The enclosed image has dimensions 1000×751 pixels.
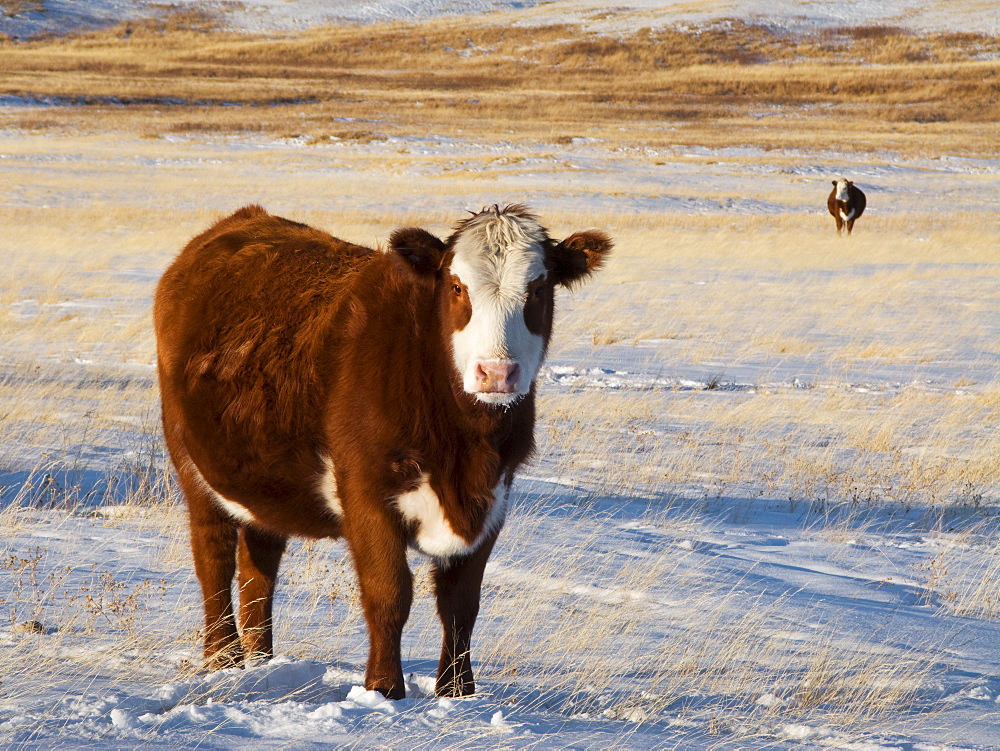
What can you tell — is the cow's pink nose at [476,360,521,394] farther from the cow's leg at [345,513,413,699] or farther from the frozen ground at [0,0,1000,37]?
the frozen ground at [0,0,1000,37]

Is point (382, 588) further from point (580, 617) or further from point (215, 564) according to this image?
point (580, 617)

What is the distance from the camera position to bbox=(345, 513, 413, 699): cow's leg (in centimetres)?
369

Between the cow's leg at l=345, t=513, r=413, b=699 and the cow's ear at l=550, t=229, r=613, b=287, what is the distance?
1.24 meters

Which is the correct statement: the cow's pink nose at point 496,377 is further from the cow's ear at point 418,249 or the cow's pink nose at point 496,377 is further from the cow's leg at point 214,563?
the cow's leg at point 214,563

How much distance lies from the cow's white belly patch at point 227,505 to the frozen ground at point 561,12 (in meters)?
103

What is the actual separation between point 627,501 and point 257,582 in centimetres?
304

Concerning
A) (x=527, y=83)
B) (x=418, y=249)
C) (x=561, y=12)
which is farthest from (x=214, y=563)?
(x=561, y=12)

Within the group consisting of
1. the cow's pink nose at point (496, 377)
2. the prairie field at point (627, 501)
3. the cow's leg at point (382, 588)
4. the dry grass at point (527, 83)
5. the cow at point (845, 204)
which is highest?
the dry grass at point (527, 83)

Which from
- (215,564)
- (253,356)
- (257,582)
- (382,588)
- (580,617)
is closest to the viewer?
(382,588)

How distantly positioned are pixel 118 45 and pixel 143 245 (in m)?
88.4

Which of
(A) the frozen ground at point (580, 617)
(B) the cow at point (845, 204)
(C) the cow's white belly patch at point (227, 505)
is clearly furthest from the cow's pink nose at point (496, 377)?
(B) the cow at point (845, 204)

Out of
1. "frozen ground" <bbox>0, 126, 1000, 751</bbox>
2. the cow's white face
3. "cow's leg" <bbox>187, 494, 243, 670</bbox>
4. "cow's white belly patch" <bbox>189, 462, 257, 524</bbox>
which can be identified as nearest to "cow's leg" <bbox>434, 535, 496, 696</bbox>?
"frozen ground" <bbox>0, 126, 1000, 751</bbox>

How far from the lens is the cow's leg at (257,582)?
443 cm

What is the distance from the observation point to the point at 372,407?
3.77 meters
